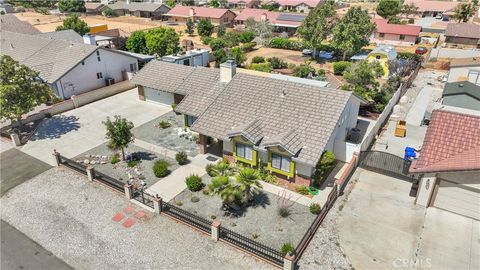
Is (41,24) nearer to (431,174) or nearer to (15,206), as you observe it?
(15,206)

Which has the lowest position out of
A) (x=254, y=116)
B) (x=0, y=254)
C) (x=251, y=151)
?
(x=0, y=254)

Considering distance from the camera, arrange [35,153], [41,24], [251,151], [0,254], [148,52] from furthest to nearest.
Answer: [41,24], [148,52], [35,153], [251,151], [0,254]

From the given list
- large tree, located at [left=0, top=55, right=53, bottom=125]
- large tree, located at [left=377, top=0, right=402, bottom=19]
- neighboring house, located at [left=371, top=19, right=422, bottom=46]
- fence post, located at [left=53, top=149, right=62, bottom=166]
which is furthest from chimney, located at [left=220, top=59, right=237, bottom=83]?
large tree, located at [left=377, top=0, right=402, bottom=19]

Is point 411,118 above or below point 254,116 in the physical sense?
below

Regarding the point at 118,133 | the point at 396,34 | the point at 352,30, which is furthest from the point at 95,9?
the point at 118,133

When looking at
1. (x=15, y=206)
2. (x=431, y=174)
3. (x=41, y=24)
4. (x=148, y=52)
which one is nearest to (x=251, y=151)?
(x=431, y=174)

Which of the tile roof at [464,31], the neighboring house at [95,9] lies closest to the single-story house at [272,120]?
the tile roof at [464,31]
